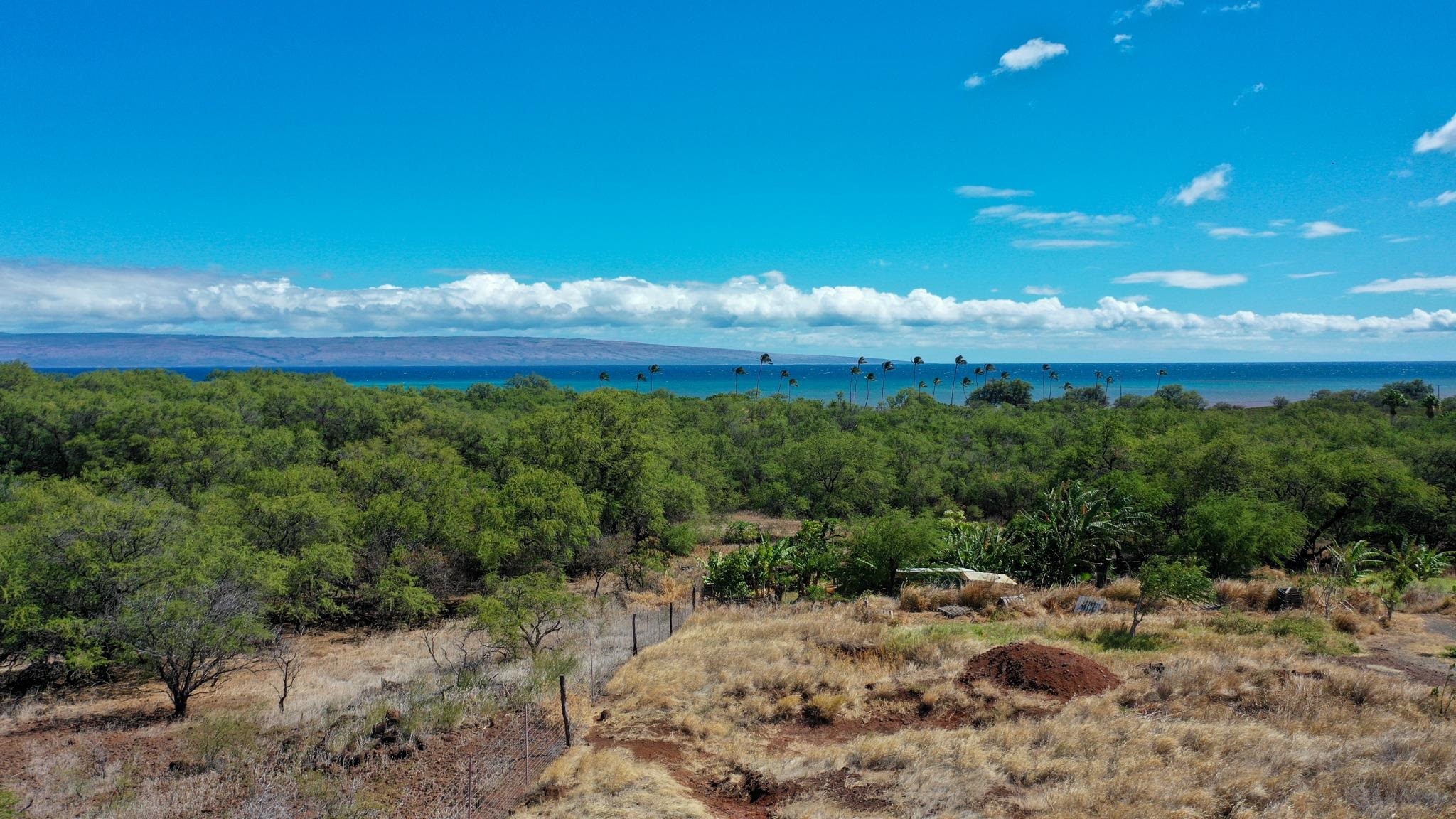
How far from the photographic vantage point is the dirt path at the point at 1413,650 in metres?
15.7

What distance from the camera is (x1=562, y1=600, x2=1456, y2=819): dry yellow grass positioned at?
34.5 feet

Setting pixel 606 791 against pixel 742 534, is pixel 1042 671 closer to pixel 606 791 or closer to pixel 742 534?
pixel 606 791

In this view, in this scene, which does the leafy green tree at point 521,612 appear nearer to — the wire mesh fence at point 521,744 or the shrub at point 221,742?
the wire mesh fence at point 521,744

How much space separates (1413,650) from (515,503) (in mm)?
28602

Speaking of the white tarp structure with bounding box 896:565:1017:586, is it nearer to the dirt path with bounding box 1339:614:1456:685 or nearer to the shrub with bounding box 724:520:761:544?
the dirt path with bounding box 1339:614:1456:685

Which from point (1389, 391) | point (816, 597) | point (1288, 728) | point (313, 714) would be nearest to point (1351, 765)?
point (1288, 728)

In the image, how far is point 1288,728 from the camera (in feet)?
41.5

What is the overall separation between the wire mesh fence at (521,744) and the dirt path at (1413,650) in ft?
58.1

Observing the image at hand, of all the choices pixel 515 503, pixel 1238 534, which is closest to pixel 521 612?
pixel 515 503

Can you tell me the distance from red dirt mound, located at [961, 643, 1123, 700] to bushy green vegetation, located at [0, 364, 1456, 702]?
35.2 ft

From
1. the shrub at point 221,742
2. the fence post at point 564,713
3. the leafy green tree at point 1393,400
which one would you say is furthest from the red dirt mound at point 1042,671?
the leafy green tree at point 1393,400

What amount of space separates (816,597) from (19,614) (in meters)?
22.4

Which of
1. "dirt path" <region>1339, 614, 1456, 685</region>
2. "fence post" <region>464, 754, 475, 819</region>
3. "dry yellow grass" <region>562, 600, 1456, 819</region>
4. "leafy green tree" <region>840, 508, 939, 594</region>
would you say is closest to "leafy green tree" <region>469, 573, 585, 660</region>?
"dry yellow grass" <region>562, 600, 1456, 819</region>

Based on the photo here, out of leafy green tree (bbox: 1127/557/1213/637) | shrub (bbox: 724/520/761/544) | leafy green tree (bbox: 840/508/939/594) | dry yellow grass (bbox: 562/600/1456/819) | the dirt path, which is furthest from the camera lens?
shrub (bbox: 724/520/761/544)
